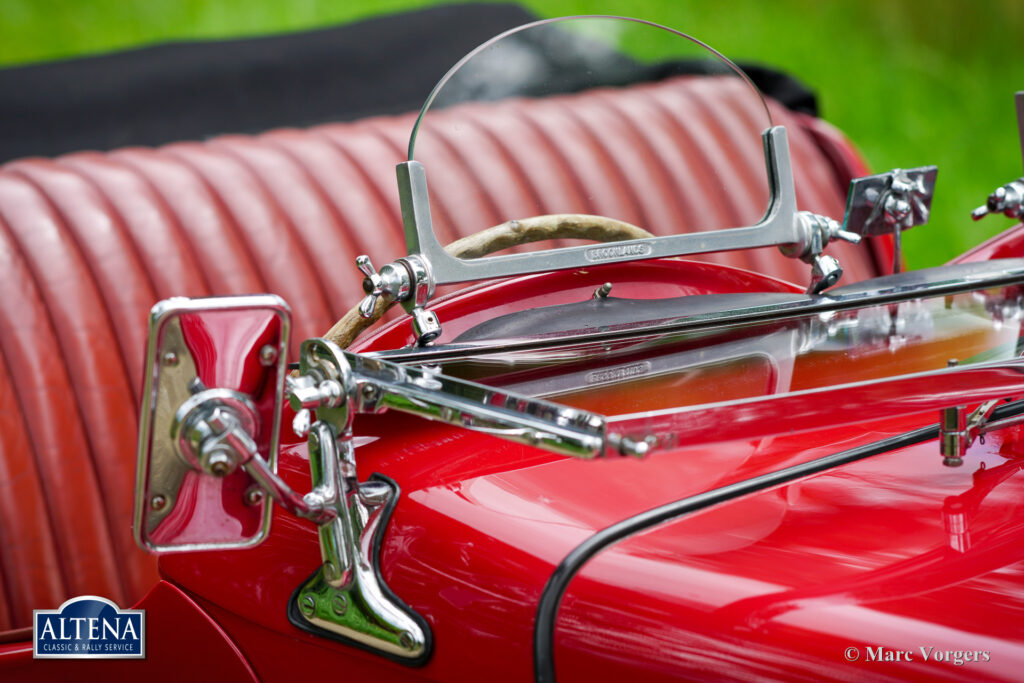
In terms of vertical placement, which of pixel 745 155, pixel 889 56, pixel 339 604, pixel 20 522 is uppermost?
pixel 889 56

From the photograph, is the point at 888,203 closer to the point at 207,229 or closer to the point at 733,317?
the point at 733,317

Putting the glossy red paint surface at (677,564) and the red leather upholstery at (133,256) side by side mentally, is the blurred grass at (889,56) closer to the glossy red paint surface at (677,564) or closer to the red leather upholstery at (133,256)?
the red leather upholstery at (133,256)

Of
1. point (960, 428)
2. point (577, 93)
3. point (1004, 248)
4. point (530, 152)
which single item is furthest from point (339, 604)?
point (530, 152)

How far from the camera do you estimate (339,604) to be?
29.1 inches

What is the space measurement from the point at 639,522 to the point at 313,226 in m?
1.39

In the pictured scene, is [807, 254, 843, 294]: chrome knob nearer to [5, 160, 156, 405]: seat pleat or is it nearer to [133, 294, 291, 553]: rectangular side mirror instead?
[133, 294, 291, 553]: rectangular side mirror

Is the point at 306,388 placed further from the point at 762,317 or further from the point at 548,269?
the point at 762,317

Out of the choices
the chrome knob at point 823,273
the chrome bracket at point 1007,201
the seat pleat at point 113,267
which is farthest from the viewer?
the seat pleat at point 113,267

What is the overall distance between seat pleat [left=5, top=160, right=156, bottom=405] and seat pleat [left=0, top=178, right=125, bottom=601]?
0.02m

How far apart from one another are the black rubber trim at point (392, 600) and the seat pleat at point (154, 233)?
3.58 feet

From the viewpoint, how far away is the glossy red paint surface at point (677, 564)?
583 millimetres

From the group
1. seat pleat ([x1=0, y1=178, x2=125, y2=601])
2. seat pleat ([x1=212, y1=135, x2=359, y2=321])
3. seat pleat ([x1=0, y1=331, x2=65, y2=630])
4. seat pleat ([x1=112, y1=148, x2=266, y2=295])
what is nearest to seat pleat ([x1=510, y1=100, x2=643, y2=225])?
seat pleat ([x1=212, y1=135, x2=359, y2=321])

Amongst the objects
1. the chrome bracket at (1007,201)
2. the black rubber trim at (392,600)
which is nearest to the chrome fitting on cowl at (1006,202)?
the chrome bracket at (1007,201)

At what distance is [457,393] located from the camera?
684 millimetres
